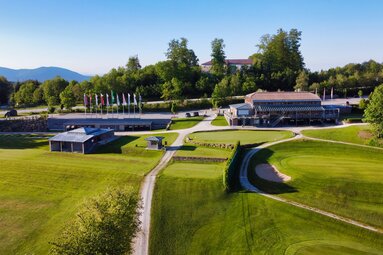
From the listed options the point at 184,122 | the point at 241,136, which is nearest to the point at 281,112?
the point at 241,136

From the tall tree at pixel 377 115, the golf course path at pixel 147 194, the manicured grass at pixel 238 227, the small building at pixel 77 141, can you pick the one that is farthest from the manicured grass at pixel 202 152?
the tall tree at pixel 377 115

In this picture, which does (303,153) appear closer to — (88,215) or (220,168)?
(220,168)

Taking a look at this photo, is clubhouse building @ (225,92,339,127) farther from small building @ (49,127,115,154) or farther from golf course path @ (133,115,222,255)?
small building @ (49,127,115,154)

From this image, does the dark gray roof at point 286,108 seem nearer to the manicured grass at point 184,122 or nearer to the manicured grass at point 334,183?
the manicured grass at point 184,122

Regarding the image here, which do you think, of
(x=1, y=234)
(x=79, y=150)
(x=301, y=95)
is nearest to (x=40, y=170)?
(x=79, y=150)

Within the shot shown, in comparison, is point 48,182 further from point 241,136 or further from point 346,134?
point 346,134
